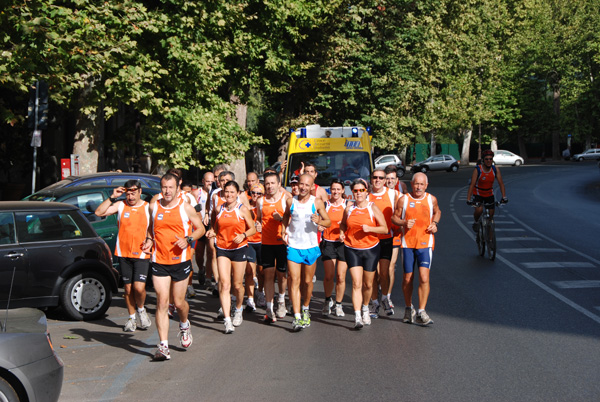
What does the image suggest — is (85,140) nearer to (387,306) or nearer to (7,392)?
(387,306)

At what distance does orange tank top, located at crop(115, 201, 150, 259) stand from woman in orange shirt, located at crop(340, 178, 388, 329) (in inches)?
94.6

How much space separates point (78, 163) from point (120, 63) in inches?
121

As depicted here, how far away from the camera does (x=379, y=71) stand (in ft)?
119

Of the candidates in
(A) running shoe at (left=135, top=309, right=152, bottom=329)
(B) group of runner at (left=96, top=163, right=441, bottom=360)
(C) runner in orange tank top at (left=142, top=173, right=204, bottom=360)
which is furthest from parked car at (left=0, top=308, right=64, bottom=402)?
(A) running shoe at (left=135, top=309, right=152, bottom=329)

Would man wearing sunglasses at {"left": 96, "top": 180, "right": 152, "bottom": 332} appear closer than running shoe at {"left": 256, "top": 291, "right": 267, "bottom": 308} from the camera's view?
Yes

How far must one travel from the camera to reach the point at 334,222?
31.7ft

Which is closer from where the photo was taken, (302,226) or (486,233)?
(302,226)

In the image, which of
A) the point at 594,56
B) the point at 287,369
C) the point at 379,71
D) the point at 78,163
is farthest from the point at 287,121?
the point at 594,56

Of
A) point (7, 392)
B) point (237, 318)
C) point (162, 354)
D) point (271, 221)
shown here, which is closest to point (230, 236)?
point (271, 221)

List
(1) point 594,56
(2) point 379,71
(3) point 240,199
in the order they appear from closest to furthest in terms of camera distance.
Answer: (3) point 240,199 < (2) point 379,71 < (1) point 594,56

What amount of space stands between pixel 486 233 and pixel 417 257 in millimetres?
6062

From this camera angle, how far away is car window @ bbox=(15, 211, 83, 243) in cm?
909

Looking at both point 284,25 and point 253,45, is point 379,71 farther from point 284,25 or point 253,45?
point 253,45

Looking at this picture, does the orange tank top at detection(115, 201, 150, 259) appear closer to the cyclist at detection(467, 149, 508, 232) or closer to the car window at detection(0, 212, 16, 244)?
the car window at detection(0, 212, 16, 244)
